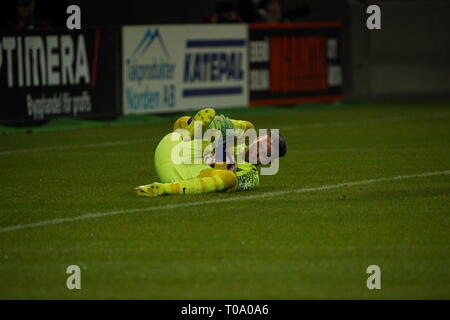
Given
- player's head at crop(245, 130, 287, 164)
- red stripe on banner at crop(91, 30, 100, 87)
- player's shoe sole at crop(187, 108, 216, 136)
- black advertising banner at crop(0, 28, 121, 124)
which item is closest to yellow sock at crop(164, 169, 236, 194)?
player's head at crop(245, 130, 287, 164)

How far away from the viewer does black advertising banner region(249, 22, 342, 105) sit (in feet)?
74.2

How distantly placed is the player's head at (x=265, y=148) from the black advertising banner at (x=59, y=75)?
24.8 ft

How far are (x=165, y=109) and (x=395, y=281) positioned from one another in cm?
1322

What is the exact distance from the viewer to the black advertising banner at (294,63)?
22.6 metres

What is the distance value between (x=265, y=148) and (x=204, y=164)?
639 millimetres

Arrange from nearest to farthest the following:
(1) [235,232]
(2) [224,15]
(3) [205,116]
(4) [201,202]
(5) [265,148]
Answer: (1) [235,232] < (4) [201,202] < (3) [205,116] < (5) [265,148] < (2) [224,15]

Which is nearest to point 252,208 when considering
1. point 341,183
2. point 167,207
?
point 167,207

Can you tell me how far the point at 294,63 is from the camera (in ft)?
76.3

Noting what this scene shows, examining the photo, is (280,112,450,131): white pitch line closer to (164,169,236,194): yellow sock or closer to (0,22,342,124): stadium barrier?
(0,22,342,124): stadium barrier

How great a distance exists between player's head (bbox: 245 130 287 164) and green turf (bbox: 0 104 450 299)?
417 mm

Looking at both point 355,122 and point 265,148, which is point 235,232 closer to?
point 265,148

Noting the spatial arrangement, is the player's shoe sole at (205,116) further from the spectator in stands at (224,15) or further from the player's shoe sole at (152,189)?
the spectator in stands at (224,15)

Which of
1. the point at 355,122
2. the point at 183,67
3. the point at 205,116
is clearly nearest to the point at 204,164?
the point at 205,116

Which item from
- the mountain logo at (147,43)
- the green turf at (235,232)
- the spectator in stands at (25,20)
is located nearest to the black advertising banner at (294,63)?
the mountain logo at (147,43)
